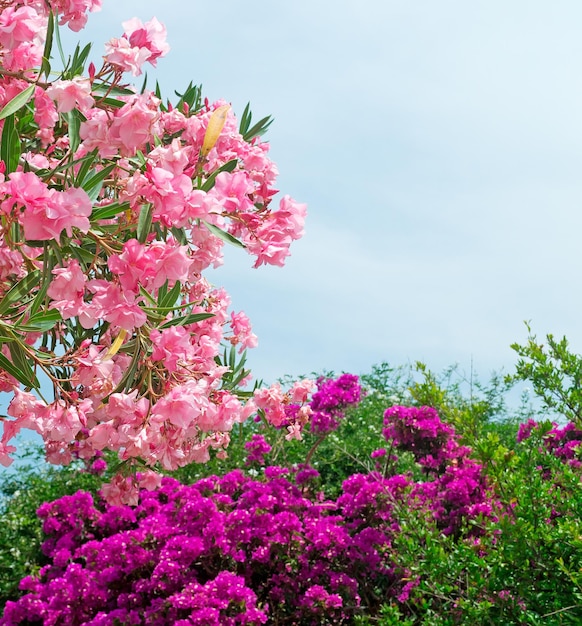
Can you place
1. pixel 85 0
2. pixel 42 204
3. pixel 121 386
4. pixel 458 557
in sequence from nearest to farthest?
pixel 42 204, pixel 121 386, pixel 85 0, pixel 458 557

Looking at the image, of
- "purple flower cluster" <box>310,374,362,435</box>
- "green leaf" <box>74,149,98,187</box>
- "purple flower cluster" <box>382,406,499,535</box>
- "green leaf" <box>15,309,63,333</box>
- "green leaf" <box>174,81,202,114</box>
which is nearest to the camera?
"green leaf" <box>74,149,98,187</box>

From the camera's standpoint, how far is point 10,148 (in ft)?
6.61

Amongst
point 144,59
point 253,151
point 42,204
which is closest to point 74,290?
point 42,204

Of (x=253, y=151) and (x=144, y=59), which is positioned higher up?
(x=253, y=151)

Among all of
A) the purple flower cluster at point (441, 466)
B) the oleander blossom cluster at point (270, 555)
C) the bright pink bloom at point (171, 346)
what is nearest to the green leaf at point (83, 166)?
the bright pink bloom at point (171, 346)

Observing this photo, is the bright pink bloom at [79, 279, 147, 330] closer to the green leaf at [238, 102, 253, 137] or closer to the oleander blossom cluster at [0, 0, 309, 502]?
the oleander blossom cluster at [0, 0, 309, 502]

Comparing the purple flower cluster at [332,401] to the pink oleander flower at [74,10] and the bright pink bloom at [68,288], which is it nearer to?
the pink oleander flower at [74,10]

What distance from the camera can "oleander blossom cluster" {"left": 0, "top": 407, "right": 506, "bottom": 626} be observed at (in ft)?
13.5

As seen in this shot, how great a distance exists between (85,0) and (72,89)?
928 millimetres

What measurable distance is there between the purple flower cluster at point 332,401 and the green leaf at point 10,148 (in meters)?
3.28

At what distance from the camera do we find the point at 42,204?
6.04 feet

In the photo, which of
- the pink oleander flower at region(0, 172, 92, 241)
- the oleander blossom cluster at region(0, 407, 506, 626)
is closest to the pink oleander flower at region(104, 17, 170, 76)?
the pink oleander flower at region(0, 172, 92, 241)

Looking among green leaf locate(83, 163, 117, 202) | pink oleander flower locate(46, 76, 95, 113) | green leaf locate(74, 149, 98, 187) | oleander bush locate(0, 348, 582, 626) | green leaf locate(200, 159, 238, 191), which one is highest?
pink oleander flower locate(46, 76, 95, 113)

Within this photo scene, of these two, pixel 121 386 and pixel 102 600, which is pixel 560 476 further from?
pixel 102 600
